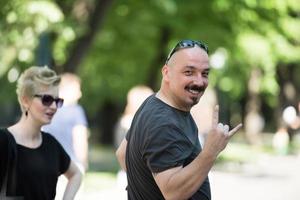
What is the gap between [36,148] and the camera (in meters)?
4.64

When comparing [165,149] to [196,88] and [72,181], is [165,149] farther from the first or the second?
[72,181]

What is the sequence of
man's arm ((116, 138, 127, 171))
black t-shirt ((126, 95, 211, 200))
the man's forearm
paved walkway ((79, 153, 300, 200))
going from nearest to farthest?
the man's forearm < black t-shirt ((126, 95, 211, 200)) < man's arm ((116, 138, 127, 171)) < paved walkway ((79, 153, 300, 200))

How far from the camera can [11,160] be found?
447cm

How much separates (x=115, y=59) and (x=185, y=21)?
340cm

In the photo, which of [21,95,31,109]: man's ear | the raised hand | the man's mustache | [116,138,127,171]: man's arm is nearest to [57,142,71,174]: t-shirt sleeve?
[21,95,31,109]: man's ear

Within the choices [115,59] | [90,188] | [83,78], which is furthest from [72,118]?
[83,78]

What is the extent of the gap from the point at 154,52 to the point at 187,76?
79.4ft

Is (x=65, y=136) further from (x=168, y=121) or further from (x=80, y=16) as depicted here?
(x=80, y=16)

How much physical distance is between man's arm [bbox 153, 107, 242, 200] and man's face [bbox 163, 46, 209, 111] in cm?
21

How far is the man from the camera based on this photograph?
3.42m

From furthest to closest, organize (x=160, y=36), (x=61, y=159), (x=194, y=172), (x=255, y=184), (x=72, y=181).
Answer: (x=160, y=36), (x=255, y=184), (x=72, y=181), (x=61, y=159), (x=194, y=172)

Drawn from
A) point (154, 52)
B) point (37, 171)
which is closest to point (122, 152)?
point (37, 171)

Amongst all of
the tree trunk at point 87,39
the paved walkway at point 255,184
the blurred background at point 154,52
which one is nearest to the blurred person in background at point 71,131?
the blurred background at point 154,52

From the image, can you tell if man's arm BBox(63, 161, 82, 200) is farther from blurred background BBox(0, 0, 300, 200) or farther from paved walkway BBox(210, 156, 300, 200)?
paved walkway BBox(210, 156, 300, 200)
